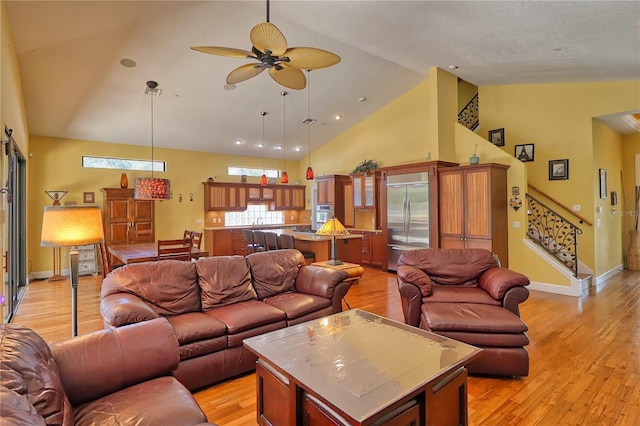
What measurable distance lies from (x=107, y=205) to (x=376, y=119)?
635 centimetres

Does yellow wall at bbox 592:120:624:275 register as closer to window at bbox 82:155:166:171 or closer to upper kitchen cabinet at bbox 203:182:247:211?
upper kitchen cabinet at bbox 203:182:247:211

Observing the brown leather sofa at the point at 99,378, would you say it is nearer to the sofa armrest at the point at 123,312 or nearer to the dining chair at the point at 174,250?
the sofa armrest at the point at 123,312

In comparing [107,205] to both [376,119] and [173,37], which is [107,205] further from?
[376,119]

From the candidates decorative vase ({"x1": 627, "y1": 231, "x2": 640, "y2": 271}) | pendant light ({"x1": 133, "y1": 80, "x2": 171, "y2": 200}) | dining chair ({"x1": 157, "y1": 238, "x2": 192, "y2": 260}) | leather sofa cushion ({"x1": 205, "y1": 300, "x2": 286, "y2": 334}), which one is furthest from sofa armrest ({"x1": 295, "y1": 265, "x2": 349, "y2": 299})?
decorative vase ({"x1": 627, "y1": 231, "x2": 640, "y2": 271})

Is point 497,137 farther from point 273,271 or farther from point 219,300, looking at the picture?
point 219,300

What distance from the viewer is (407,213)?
6.59 m

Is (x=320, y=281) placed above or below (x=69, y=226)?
below

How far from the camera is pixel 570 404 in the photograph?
2.35m

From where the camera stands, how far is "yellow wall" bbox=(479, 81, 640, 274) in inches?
220

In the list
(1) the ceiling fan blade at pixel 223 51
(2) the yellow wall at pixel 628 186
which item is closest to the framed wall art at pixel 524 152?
(2) the yellow wall at pixel 628 186

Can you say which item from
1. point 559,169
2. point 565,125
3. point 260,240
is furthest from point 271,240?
point 565,125

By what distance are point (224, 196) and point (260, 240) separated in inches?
106

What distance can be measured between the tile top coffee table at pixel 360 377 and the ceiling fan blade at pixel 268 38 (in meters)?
2.25

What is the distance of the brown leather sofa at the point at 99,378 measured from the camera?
4.33 ft
